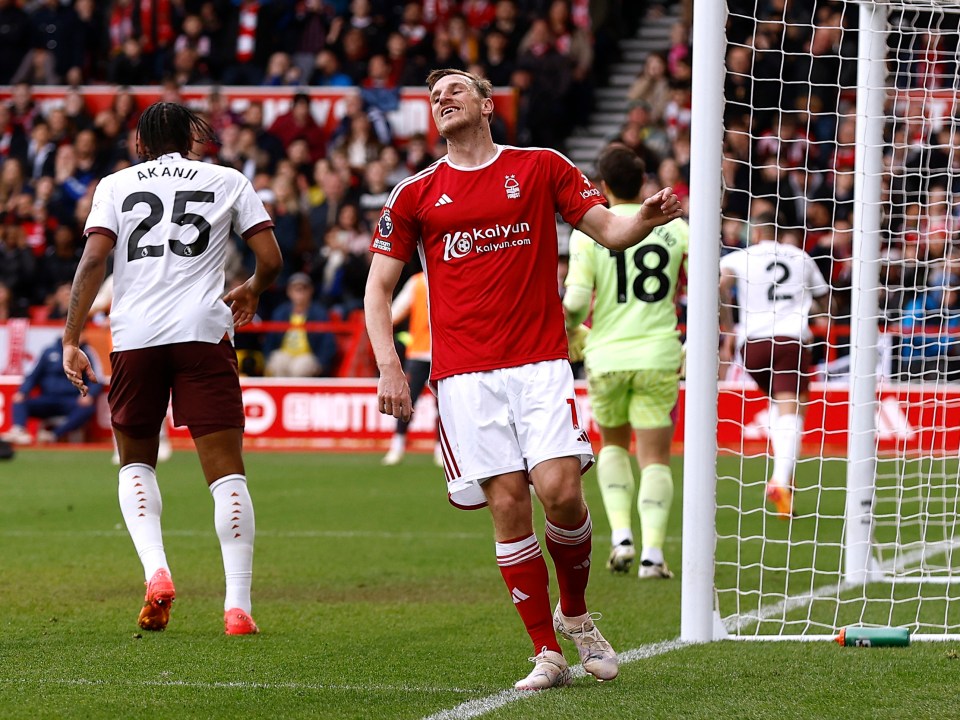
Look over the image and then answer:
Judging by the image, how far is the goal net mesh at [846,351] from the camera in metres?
7.52

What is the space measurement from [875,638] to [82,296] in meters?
3.39

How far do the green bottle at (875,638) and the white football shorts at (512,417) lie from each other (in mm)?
1539

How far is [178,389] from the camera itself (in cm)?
627

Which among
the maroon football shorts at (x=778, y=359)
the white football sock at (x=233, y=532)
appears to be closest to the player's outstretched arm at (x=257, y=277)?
the white football sock at (x=233, y=532)

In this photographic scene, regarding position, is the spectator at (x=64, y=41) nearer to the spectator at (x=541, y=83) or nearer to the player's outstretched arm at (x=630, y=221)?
the spectator at (x=541, y=83)

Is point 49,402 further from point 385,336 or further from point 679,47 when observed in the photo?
point 385,336

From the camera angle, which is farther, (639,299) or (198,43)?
(198,43)

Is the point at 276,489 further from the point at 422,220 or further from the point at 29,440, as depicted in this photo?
the point at 422,220

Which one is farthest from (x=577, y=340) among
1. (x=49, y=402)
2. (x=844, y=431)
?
(x=49, y=402)

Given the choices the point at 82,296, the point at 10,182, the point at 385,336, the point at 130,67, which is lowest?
the point at 385,336

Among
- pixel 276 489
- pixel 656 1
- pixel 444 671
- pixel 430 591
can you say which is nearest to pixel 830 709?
pixel 444 671

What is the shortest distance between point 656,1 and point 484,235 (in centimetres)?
1992

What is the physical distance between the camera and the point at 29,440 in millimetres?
17625

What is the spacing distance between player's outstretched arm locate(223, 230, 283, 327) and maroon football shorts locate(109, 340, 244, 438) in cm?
28
